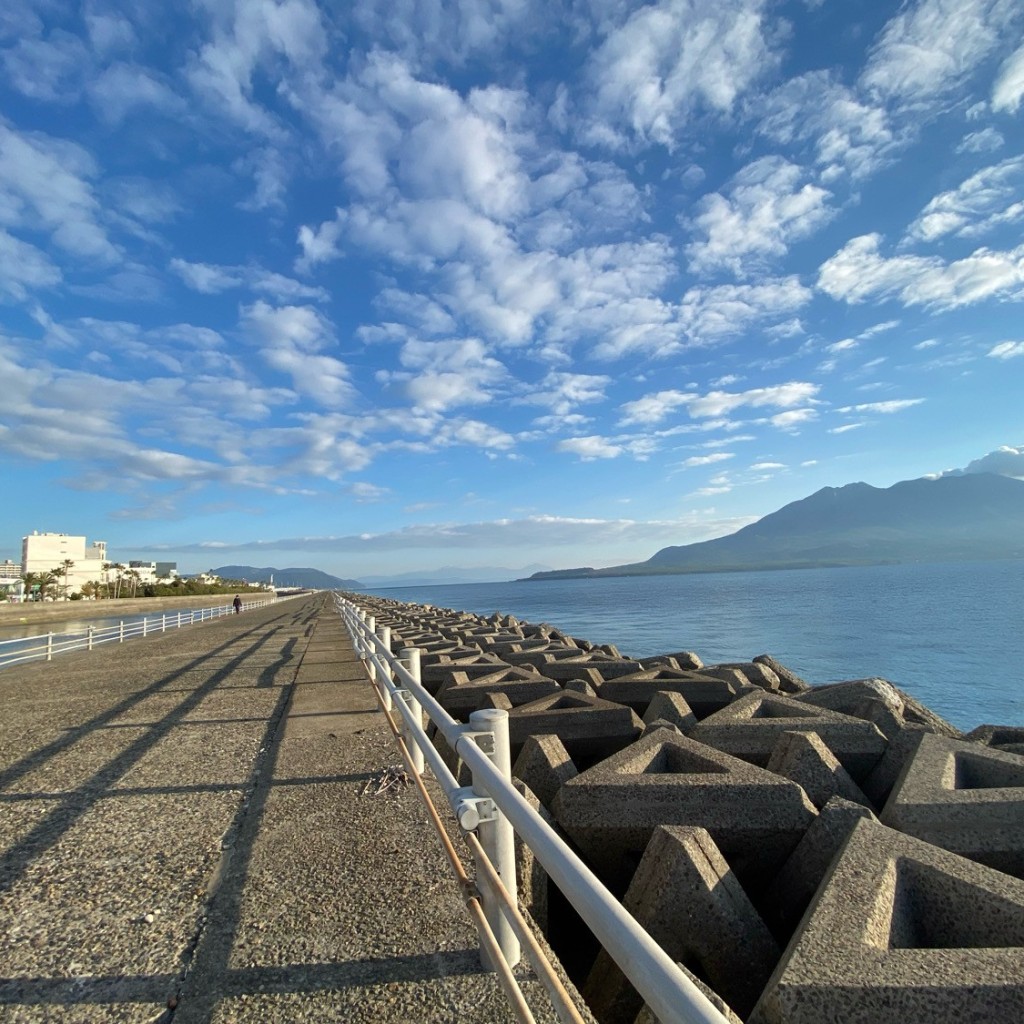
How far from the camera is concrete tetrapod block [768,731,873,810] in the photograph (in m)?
3.88

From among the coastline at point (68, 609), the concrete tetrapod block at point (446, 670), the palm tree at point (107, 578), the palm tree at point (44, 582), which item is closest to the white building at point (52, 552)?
the palm tree at point (107, 578)

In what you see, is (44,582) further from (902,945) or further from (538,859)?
(902,945)

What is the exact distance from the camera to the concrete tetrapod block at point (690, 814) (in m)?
3.34

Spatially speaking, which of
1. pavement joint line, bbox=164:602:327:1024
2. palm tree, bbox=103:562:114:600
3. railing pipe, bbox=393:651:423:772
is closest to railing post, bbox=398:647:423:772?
railing pipe, bbox=393:651:423:772

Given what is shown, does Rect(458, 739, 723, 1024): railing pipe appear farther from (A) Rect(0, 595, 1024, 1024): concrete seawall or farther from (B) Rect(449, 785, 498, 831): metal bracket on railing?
(A) Rect(0, 595, 1024, 1024): concrete seawall

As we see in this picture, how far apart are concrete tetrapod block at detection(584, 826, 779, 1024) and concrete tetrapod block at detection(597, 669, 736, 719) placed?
401cm

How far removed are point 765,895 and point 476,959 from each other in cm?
200

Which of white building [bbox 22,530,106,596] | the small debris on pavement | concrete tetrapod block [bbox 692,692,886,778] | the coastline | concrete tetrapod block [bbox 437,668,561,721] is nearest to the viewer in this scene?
the small debris on pavement

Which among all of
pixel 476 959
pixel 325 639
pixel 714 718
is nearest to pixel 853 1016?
pixel 476 959

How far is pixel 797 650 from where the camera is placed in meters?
26.3

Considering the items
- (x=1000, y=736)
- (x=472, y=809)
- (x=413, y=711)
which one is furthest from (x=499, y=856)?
(x=1000, y=736)

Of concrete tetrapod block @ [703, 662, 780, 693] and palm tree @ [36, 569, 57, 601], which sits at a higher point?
palm tree @ [36, 569, 57, 601]

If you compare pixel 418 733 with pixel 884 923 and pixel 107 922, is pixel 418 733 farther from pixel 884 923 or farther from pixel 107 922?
pixel 884 923

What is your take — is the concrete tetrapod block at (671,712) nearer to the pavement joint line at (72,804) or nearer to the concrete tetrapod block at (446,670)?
the concrete tetrapod block at (446,670)
